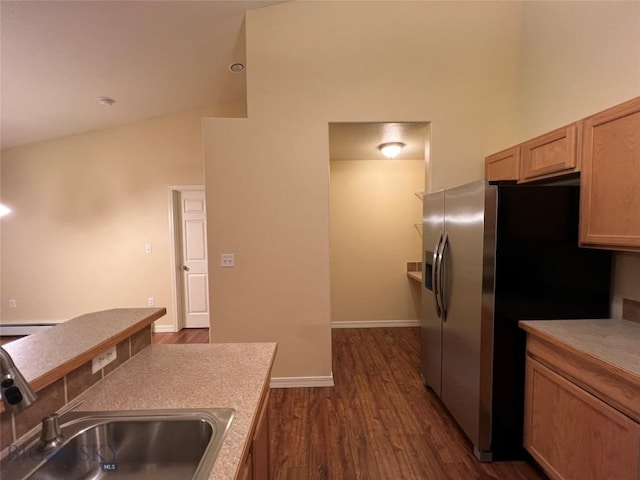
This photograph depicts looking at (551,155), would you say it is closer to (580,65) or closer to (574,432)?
(580,65)

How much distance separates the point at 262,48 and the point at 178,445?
278 cm

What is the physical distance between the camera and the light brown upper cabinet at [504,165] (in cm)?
221

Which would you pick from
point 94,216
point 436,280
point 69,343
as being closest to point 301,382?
point 436,280

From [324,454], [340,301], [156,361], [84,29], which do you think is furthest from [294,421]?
[84,29]

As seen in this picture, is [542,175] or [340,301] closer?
[542,175]

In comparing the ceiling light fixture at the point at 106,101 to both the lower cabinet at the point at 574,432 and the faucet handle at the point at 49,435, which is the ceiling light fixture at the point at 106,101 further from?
the lower cabinet at the point at 574,432

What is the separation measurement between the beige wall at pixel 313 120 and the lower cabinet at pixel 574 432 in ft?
4.97

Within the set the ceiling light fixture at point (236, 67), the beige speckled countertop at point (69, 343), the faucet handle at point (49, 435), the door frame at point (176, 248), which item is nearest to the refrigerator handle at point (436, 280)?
the beige speckled countertop at point (69, 343)

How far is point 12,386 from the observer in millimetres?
657

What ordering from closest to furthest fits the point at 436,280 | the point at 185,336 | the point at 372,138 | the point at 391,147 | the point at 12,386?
the point at 12,386 → the point at 436,280 → the point at 372,138 → the point at 391,147 → the point at 185,336

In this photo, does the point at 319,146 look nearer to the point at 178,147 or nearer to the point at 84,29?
the point at 84,29

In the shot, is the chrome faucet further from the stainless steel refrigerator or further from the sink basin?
the stainless steel refrigerator

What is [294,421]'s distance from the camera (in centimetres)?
219

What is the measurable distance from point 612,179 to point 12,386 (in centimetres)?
246
